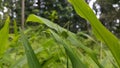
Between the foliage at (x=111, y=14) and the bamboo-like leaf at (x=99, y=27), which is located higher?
the bamboo-like leaf at (x=99, y=27)

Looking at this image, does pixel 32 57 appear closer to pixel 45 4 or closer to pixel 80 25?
pixel 45 4

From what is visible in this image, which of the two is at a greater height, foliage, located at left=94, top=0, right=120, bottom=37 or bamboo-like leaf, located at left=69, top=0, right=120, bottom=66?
bamboo-like leaf, located at left=69, top=0, right=120, bottom=66

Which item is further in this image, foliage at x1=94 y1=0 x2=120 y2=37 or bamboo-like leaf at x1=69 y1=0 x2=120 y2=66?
foliage at x1=94 y1=0 x2=120 y2=37

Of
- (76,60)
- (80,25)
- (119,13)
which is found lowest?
(80,25)

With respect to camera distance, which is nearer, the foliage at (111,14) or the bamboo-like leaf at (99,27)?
the bamboo-like leaf at (99,27)

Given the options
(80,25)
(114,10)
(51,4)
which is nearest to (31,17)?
(51,4)

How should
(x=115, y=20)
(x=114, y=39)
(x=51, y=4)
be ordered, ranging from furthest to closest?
(x=115, y=20) < (x=51, y=4) < (x=114, y=39)

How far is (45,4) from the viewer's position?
14.0 metres

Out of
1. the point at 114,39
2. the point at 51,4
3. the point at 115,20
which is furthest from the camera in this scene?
the point at 115,20

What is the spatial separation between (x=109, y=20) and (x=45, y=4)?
3.17 m

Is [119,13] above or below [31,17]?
below

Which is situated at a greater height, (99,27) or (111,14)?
(99,27)

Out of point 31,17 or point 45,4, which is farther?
point 45,4

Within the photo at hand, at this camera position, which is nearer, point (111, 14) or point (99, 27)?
point (99, 27)
